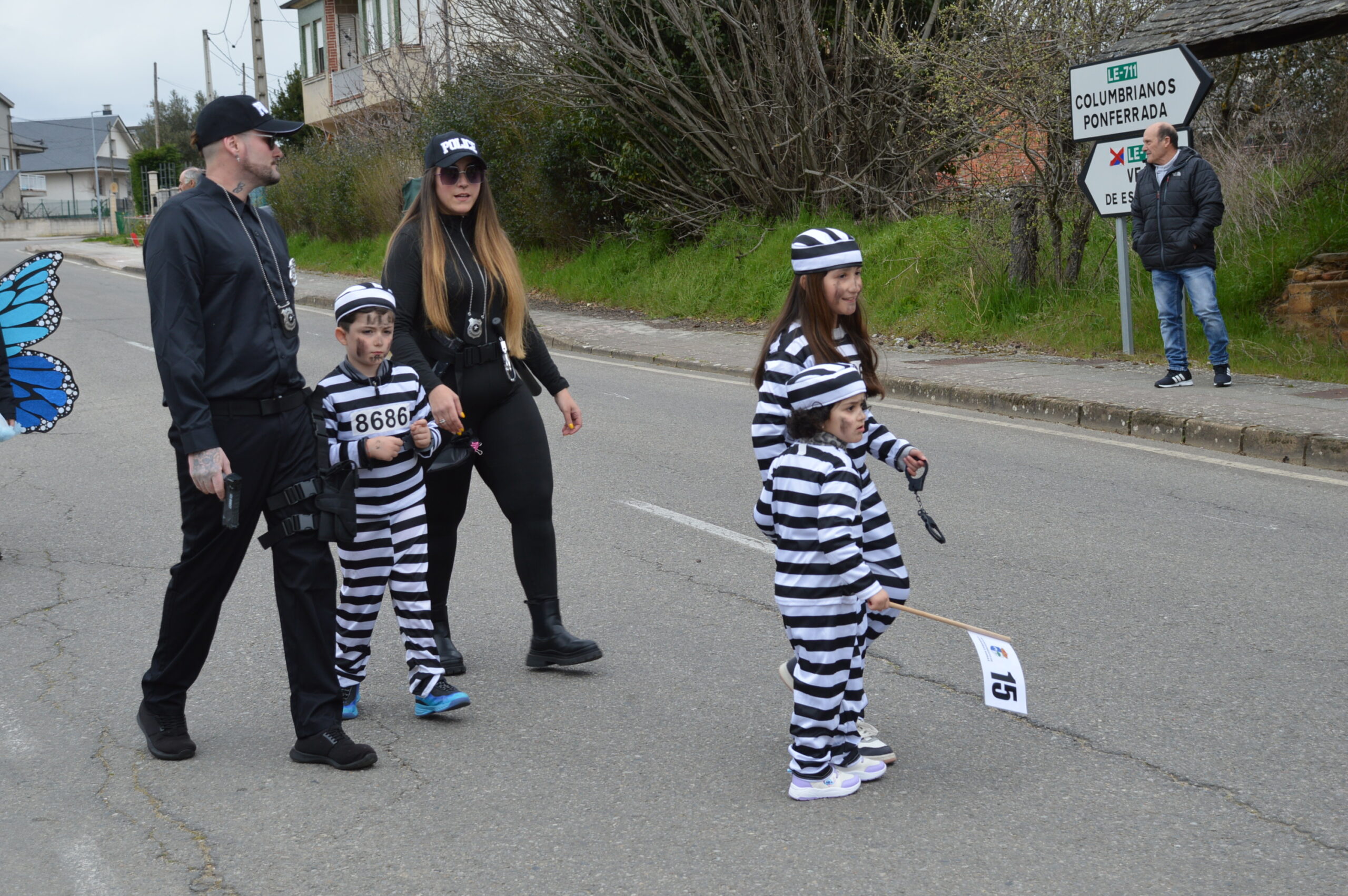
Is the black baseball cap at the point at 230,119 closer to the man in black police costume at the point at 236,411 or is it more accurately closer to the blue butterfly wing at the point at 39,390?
the man in black police costume at the point at 236,411

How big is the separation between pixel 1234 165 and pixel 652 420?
7.25 m

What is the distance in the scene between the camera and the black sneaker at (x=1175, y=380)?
10.5m

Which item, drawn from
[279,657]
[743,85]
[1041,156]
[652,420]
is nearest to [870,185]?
[743,85]

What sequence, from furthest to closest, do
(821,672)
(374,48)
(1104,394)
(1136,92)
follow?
1. (374,48)
2. (1136,92)
3. (1104,394)
4. (821,672)

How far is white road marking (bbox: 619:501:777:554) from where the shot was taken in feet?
22.4

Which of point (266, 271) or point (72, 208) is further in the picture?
point (72, 208)

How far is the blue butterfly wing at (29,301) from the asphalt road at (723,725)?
3.99 feet

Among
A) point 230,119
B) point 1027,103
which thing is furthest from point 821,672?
point 1027,103

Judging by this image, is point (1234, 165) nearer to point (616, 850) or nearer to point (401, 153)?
point (616, 850)

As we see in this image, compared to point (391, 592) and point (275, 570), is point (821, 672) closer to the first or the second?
point (391, 592)

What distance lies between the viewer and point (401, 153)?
29.2m

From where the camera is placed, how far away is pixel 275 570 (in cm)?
405

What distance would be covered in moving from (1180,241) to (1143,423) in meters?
1.90

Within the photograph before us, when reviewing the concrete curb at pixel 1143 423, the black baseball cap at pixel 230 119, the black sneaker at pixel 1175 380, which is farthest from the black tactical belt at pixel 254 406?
the black sneaker at pixel 1175 380
